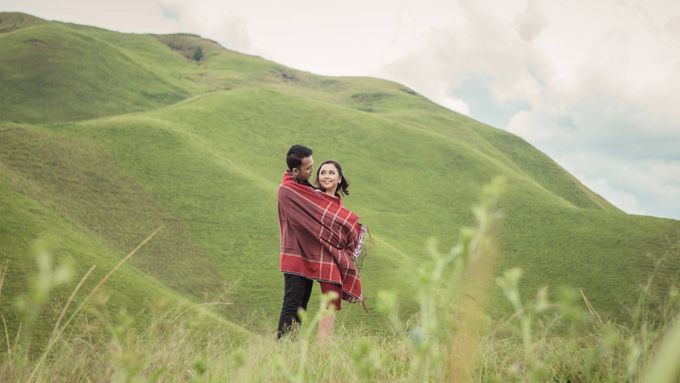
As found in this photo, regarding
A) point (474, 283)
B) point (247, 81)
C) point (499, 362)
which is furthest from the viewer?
point (247, 81)

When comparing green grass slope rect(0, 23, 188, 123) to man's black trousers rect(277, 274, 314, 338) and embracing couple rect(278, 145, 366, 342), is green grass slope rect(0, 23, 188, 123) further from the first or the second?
man's black trousers rect(277, 274, 314, 338)

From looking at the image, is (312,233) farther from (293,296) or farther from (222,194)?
(222,194)

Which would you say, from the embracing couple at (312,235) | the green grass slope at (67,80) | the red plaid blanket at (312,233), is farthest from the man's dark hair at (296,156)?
the green grass slope at (67,80)

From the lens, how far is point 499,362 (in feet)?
11.1

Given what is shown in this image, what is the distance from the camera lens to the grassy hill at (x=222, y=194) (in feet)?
49.4

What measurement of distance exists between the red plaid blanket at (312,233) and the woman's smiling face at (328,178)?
145mm

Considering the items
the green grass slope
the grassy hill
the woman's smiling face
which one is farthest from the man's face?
the green grass slope

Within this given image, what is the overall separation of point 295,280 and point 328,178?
4.28 feet

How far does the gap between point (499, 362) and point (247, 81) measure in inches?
3028

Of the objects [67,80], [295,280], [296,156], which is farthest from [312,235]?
[67,80]

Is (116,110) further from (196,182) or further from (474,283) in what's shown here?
(474,283)

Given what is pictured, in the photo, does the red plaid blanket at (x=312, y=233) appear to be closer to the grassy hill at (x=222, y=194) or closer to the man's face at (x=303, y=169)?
the man's face at (x=303, y=169)

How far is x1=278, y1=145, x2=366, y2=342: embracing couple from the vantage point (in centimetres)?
575

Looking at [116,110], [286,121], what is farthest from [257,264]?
[116,110]
